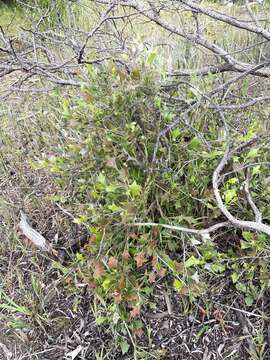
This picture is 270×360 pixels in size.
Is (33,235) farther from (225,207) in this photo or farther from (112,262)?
(225,207)

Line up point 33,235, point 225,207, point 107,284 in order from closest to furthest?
point 225,207, point 107,284, point 33,235

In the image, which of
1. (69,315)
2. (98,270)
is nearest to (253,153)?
(98,270)

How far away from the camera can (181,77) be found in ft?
7.52

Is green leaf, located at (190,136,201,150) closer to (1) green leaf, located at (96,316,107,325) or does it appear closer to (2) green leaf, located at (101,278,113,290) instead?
(2) green leaf, located at (101,278,113,290)

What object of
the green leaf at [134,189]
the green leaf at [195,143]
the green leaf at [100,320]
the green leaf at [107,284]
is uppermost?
the green leaf at [195,143]

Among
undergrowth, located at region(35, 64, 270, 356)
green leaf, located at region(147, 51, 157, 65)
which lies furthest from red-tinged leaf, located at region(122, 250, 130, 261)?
green leaf, located at region(147, 51, 157, 65)

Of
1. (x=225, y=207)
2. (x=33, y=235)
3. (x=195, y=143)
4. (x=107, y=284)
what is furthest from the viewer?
(x=33, y=235)

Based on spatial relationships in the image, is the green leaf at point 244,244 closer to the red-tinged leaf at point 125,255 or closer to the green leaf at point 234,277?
the green leaf at point 234,277

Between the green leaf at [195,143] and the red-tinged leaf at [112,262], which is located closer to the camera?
the red-tinged leaf at [112,262]

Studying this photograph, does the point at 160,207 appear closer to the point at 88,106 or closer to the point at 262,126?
the point at 88,106

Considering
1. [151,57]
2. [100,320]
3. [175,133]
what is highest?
[151,57]

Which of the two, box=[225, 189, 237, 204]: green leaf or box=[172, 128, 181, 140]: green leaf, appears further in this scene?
box=[172, 128, 181, 140]: green leaf

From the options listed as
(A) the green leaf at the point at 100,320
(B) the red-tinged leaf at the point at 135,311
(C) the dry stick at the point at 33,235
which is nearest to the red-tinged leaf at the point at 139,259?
(B) the red-tinged leaf at the point at 135,311

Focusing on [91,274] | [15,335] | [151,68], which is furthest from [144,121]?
[15,335]
